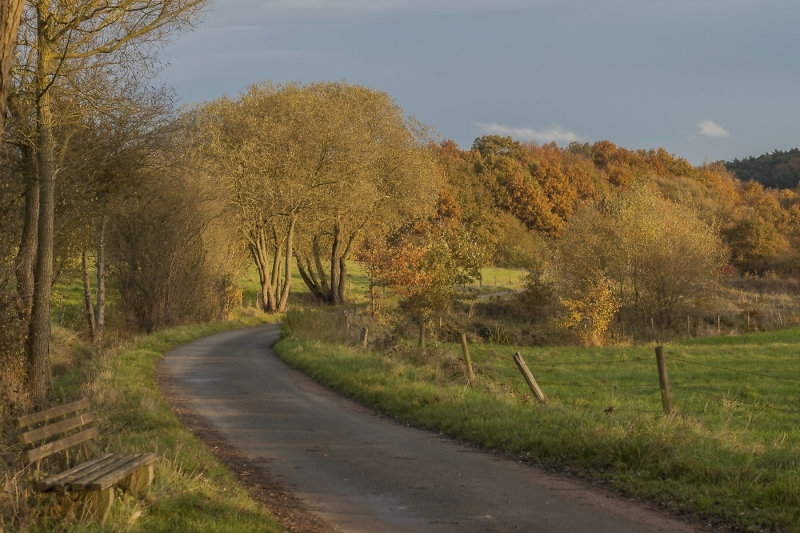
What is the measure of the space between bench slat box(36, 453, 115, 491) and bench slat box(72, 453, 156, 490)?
0.13 meters

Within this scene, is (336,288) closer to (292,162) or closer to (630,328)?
(292,162)

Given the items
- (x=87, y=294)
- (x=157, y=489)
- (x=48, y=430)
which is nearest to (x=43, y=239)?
(x=48, y=430)

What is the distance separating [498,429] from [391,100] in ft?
155

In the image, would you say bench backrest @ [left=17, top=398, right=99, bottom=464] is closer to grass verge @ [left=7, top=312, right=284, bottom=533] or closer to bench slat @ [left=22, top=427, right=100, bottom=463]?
bench slat @ [left=22, top=427, right=100, bottom=463]

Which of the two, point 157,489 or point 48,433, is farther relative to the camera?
point 157,489

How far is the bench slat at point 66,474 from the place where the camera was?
6734 millimetres

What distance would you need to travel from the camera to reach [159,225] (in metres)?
37.1

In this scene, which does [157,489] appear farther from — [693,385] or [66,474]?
[693,385]

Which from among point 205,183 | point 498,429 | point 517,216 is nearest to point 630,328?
point 205,183

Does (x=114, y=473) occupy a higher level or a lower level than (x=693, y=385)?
higher

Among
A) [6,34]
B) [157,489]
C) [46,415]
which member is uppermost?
[6,34]

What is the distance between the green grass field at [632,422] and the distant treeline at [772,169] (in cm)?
10616

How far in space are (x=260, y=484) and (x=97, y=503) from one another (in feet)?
10.1

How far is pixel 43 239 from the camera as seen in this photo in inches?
642
